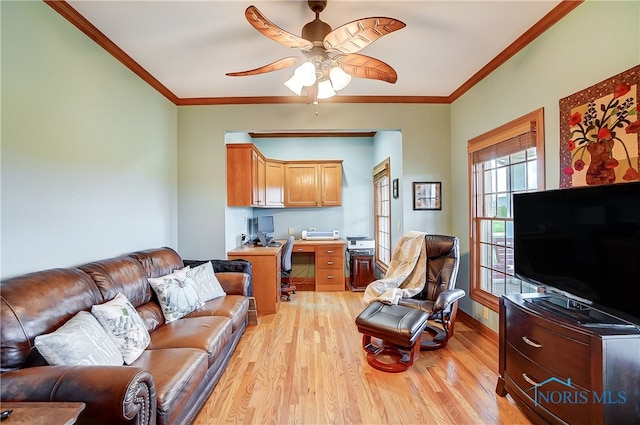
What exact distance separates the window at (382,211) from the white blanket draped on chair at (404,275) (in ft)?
4.14

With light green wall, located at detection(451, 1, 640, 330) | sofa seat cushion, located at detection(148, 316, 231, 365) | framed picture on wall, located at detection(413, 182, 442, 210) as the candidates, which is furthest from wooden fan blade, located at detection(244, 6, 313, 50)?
framed picture on wall, located at detection(413, 182, 442, 210)

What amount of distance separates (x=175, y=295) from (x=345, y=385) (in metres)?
1.57

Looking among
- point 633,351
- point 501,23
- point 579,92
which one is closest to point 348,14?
point 501,23

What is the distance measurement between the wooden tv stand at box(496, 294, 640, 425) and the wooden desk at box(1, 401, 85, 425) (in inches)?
86.9

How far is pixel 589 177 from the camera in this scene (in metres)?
1.82

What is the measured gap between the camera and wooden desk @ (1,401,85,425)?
984 mm

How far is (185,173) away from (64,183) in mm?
1700

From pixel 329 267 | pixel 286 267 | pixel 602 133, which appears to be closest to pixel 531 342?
pixel 602 133

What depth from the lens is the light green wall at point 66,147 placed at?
1.64 m

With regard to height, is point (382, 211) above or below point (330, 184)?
below

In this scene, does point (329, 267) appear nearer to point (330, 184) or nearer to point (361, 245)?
point (361, 245)

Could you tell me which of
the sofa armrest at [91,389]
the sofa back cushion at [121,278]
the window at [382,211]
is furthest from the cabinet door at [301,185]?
the sofa armrest at [91,389]

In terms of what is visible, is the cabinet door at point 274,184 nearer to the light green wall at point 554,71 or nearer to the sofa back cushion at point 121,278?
the sofa back cushion at point 121,278

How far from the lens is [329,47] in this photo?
1.89 meters
